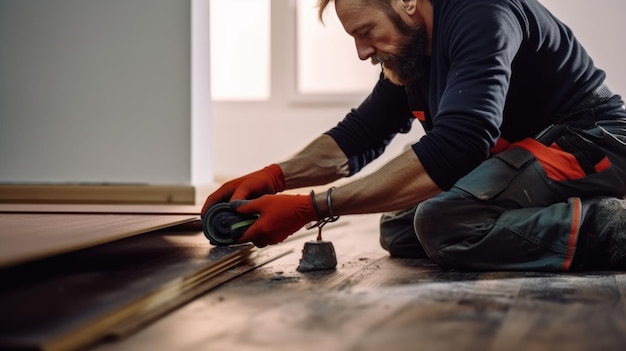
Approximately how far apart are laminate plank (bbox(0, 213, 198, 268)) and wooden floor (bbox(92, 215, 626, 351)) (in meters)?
0.26

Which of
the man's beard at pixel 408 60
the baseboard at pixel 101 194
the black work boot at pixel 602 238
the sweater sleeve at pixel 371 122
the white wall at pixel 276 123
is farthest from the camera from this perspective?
the white wall at pixel 276 123

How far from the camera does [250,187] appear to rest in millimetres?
2164

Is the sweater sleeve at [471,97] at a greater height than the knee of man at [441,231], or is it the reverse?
the sweater sleeve at [471,97]

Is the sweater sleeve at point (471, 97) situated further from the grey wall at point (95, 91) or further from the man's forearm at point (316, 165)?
the grey wall at point (95, 91)

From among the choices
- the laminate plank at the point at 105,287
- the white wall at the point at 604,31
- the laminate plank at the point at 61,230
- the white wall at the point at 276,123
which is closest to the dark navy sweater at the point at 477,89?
the laminate plank at the point at 105,287

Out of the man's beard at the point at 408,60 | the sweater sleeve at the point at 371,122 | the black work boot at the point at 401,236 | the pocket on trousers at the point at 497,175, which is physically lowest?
the black work boot at the point at 401,236

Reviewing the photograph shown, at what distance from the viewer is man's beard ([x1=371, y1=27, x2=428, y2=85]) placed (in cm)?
212

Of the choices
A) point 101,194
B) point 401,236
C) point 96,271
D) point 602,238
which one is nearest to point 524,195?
point 602,238

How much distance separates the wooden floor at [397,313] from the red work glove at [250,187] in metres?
0.24

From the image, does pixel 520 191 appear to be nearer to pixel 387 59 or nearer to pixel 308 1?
pixel 387 59

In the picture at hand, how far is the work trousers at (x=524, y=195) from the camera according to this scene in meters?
2.03

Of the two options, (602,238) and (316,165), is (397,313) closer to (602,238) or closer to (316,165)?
(602,238)

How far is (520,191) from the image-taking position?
6.89 feet

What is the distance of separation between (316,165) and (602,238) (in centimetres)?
90
